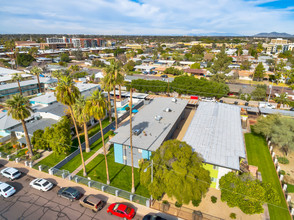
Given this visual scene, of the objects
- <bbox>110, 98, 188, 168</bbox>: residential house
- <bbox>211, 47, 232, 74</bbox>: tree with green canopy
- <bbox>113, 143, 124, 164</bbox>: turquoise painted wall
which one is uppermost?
<bbox>211, 47, 232, 74</bbox>: tree with green canopy

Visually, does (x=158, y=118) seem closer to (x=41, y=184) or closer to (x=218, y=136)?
(x=218, y=136)

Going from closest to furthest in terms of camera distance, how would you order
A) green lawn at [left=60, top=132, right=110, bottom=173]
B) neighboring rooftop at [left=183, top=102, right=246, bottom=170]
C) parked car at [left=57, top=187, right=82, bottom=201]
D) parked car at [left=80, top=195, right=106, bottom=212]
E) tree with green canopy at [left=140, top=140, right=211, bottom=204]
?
tree with green canopy at [left=140, top=140, right=211, bottom=204], parked car at [left=80, top=195, right=106, bottom=212], parked car at [left=57, top=187, right=82, bottom=201], neighboring rooftop at [left=183, top=102, right=246, bottom=170], green lawn at [left=60, top=132, right=110, bottom=173]

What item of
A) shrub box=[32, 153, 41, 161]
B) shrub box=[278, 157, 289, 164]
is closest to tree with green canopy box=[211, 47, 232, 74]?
shrub box=[278, 157, 289, 164]

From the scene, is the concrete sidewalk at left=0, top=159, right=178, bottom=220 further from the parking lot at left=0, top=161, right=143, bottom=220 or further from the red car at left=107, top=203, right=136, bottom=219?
the red car at left=107, top=203, right=136, bottom=219

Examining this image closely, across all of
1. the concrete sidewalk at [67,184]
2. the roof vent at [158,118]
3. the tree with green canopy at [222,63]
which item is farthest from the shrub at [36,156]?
the tree with green canopy at [222,63]

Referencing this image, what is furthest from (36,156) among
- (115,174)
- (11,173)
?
(115,174)

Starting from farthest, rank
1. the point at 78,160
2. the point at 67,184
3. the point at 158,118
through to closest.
Answer: the point at 158,118
the point at 78,160
the point at 67,184
